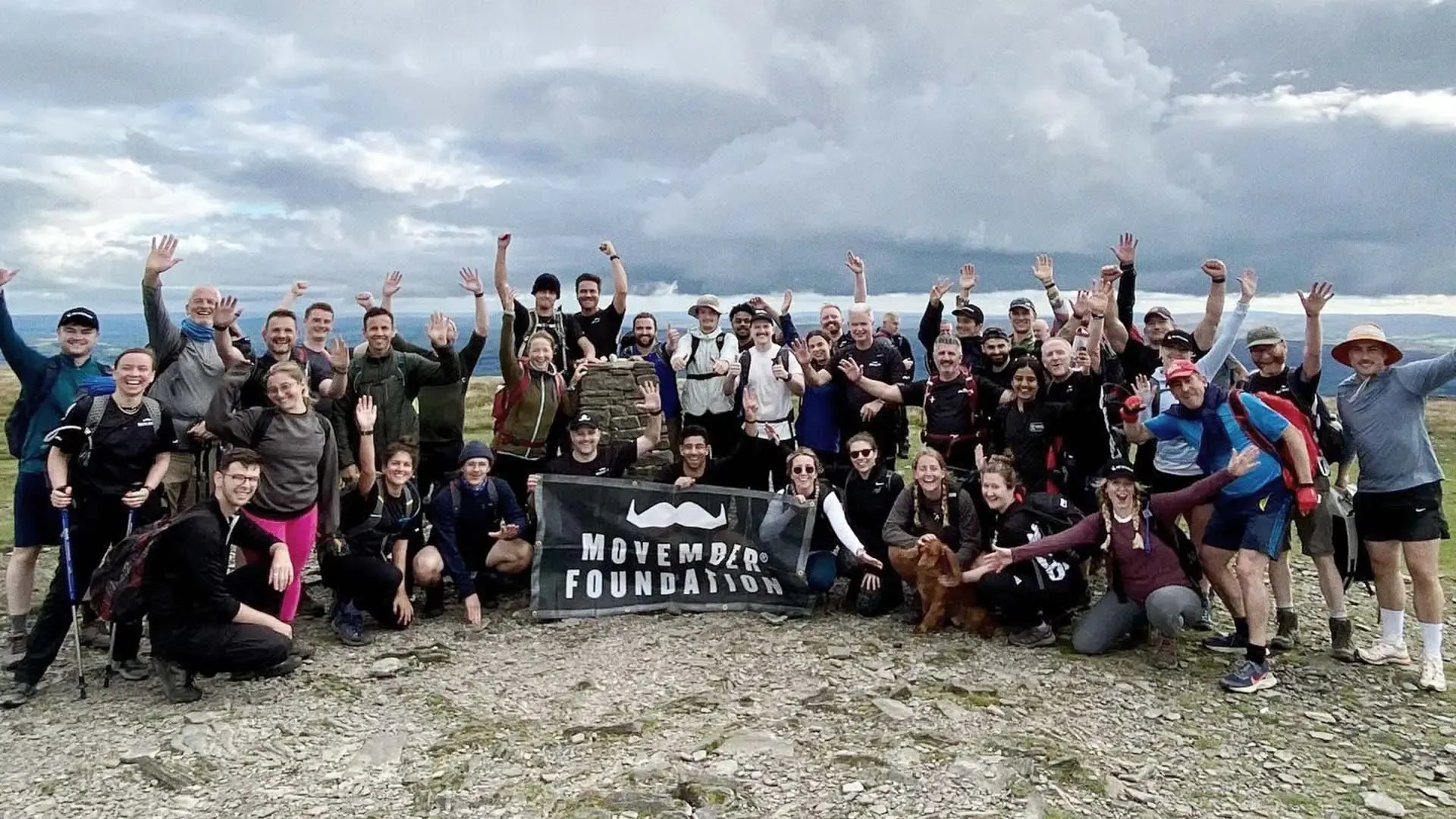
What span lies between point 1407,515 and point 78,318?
13008mm

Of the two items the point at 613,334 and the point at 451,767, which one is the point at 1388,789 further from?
the point at 613,334

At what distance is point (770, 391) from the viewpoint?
39.9 ft

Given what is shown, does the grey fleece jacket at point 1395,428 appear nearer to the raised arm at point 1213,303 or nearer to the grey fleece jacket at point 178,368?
the raised arm at point 1213,303

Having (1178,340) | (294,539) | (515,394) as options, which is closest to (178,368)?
(294,539)

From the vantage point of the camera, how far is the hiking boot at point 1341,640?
944cm

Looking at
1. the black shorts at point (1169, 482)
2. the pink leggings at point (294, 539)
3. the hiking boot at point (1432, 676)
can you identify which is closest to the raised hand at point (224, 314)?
the pink leggings at point (294, 539)

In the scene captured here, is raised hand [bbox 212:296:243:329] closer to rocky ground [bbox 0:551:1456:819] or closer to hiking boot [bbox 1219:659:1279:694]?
rocky ground [bbox 0:551:1456:819]

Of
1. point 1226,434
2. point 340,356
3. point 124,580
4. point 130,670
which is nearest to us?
point 124,580

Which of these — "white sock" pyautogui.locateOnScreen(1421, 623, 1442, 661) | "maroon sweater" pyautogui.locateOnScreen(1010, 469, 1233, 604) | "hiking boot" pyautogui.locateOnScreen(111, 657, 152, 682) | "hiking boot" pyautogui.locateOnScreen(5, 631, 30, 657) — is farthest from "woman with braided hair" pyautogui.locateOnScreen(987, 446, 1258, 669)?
"hiking boot" pyautogui.locateOnScreen(5, 631, 30, 657)

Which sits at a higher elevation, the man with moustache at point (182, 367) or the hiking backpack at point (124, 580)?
the man with moustache at point (182, 367)

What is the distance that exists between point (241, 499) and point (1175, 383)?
888 cm

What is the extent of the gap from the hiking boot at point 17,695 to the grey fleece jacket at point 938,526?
838 centimetres

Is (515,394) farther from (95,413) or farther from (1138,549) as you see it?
(1138,549)

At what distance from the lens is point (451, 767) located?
7.25 meters
